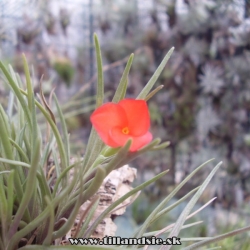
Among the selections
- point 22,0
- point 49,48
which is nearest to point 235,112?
point 49,48

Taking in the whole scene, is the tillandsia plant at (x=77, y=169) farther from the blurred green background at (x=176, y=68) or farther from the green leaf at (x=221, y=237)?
the blurred green background at (x=176, y=68)

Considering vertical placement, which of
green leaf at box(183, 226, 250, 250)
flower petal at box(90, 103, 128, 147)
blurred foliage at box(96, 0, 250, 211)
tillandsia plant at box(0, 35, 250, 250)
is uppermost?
flower petal at box(90, 103, 128, 147)

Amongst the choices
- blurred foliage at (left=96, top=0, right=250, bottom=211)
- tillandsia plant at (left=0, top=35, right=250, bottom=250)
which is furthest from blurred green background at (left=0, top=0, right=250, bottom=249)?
tillandsia plant at (left=0, top=35, right=250, bottom=250)

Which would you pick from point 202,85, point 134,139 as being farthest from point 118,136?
point 202,85

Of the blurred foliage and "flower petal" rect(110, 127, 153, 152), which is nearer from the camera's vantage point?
"flower petal" rect(110, 127, 153, 152)

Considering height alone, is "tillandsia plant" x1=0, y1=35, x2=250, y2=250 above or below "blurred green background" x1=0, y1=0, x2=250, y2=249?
above

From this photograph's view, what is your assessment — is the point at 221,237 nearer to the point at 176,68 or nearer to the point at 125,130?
the point at 125,130

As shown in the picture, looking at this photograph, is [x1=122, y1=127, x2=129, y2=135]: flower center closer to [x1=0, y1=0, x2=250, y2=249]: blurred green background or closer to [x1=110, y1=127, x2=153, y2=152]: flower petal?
[x1=110, y1=127, x2=153, y2=152]: flower petal

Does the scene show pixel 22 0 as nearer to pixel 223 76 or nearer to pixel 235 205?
pixel 223 76

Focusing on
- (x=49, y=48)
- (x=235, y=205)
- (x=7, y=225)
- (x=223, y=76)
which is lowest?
(x=235, y=205)
